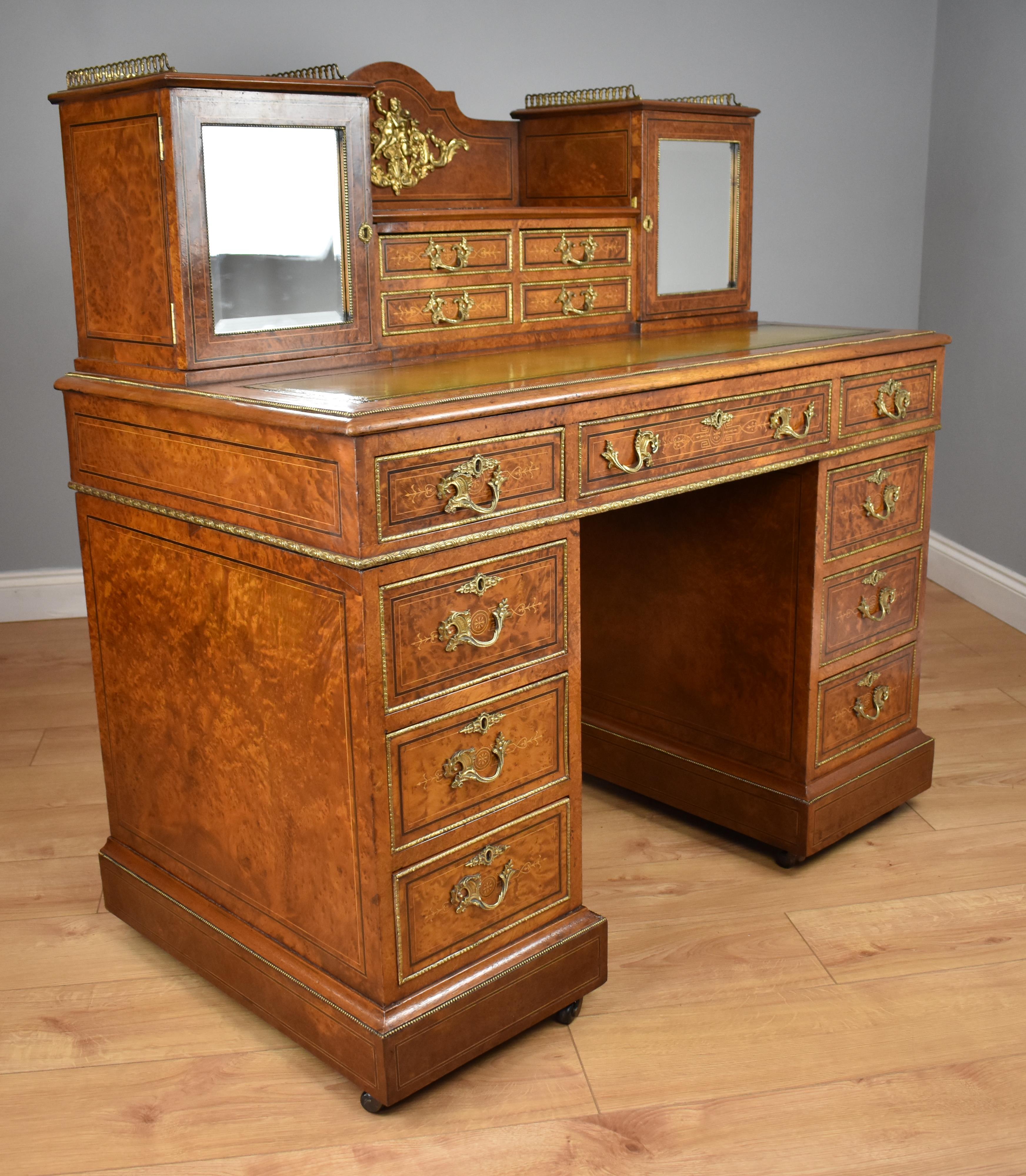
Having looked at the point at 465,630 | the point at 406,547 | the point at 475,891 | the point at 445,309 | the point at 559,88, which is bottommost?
the point at 475,891

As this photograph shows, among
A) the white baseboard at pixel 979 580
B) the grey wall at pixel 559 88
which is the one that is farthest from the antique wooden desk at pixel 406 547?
the white baseboard at pixel 979 580

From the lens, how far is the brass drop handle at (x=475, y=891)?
1.80 meters

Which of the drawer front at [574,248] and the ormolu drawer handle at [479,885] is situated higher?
the drawer front at [574,248]

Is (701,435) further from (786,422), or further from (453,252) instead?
(453,252)

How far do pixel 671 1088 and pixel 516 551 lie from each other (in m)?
0.82

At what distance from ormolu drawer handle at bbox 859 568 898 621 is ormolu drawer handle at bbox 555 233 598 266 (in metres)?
0.83

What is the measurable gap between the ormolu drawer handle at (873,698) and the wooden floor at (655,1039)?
0.86ft

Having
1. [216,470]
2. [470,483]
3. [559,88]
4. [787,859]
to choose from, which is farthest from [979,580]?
[216,470]

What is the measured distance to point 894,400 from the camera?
239 cm

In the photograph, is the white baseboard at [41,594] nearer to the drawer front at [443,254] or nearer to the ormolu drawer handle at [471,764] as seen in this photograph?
the drawer front at [443,254]

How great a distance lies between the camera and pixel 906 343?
238 cm

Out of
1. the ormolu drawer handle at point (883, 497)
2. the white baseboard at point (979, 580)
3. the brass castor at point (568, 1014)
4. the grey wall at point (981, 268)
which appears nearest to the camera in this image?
the brass castor at point (568, 1014)

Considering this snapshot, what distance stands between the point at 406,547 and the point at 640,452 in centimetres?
47

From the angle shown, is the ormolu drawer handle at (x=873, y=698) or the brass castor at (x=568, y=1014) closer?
the brass castor at (x=568, y=1014)
